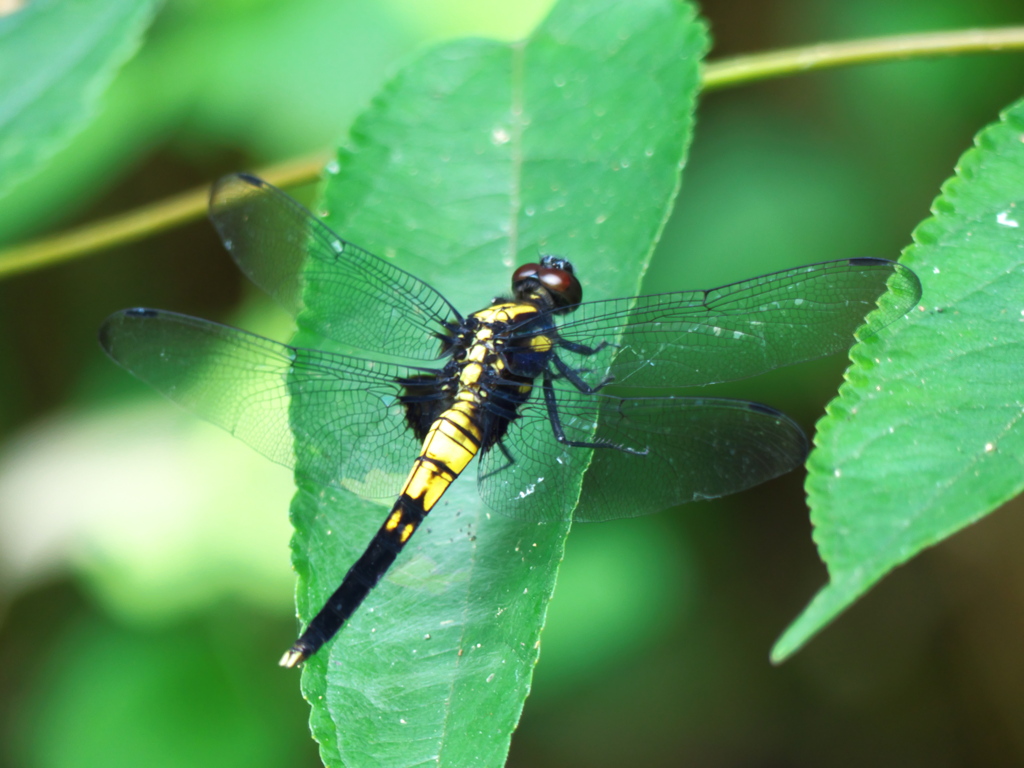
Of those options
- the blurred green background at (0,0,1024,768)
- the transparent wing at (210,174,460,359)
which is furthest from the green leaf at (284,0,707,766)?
the blurred green background at (0,0,1024,768)

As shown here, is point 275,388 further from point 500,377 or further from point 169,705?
point 169,705

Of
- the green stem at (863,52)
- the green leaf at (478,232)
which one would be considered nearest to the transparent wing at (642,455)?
the green leaf at (478,232)

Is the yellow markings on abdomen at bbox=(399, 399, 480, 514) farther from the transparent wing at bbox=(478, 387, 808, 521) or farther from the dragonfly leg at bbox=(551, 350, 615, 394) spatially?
the dragonfly leg at bbox=(551, 350, 615, 394)

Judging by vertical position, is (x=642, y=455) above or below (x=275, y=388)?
below

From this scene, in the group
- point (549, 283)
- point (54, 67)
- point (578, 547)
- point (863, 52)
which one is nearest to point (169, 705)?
point (578, 547)

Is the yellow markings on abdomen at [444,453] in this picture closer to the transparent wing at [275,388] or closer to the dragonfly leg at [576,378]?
the transparent wing at [275,388]
